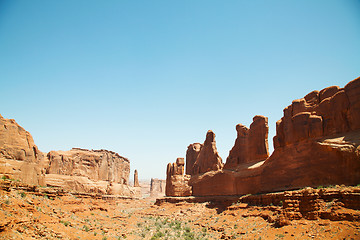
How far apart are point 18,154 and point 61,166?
2694 cm

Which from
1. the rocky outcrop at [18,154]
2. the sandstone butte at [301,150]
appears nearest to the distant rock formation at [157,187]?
the sandstone butte at [301,150]

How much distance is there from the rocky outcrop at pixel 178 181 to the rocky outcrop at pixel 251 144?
10333mm

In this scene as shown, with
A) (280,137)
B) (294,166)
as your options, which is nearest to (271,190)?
(294,166)

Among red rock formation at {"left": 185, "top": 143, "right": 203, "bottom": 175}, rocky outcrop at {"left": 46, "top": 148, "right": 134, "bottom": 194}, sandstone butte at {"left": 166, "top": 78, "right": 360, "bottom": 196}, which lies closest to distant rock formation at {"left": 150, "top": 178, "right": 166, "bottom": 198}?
rocky outcrop at {"left": 46, "top": 148, "right": 134, "bottom": 194}

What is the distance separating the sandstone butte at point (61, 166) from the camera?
2692 centimetres

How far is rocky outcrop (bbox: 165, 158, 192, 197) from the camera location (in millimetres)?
44625

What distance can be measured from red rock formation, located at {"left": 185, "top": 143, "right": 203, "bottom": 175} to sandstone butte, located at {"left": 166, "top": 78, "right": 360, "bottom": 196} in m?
9.64

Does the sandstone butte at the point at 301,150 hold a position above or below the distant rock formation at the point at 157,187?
above

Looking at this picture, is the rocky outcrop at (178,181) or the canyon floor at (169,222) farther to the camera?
the rocky outcrop at (178,181)

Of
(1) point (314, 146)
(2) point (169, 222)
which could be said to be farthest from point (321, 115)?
(2) point (169, 222)

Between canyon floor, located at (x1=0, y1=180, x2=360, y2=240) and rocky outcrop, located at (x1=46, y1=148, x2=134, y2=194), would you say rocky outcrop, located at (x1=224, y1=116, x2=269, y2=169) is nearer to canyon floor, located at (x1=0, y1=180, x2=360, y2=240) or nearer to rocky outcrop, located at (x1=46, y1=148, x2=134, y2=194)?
canyon floor, located at (x1=0, y1=180, x2=360, y2=240)

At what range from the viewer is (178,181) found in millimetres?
46062

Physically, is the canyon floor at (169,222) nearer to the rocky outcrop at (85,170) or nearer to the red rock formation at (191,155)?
the red rock formation at (191,155)

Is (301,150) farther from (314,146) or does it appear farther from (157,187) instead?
(157,187)
